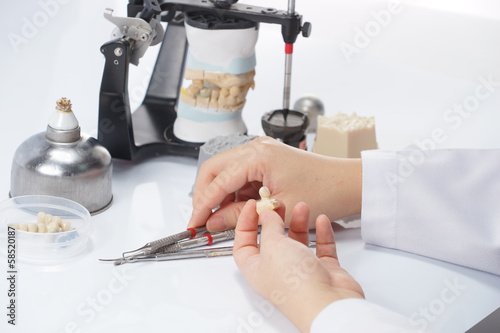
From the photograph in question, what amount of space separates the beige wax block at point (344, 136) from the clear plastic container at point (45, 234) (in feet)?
1.55

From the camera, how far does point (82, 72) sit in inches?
66.3

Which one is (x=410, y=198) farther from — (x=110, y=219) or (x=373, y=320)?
(x=110, y=219)

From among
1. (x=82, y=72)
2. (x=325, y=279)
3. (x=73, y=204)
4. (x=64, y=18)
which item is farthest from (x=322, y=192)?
(x=64, y=18)

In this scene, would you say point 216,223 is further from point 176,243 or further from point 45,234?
point 45,234

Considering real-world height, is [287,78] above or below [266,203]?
above

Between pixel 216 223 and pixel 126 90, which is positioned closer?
pixel 216 223

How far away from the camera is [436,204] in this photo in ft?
3.42

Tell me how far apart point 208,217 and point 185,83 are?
2.02ft

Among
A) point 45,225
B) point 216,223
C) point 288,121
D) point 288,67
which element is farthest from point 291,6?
point 45,225

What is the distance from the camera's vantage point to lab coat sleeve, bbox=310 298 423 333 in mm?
779

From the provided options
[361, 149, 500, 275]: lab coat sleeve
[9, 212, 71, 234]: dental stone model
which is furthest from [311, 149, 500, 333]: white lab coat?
[9, 212, 71, 234]: dental stone model

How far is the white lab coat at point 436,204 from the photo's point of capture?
3.35 ft

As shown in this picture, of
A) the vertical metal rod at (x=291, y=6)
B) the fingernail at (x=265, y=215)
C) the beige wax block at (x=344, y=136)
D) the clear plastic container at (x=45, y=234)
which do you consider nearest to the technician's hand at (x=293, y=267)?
the fingernail at (x=265, y=215)

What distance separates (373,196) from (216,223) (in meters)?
0.25
